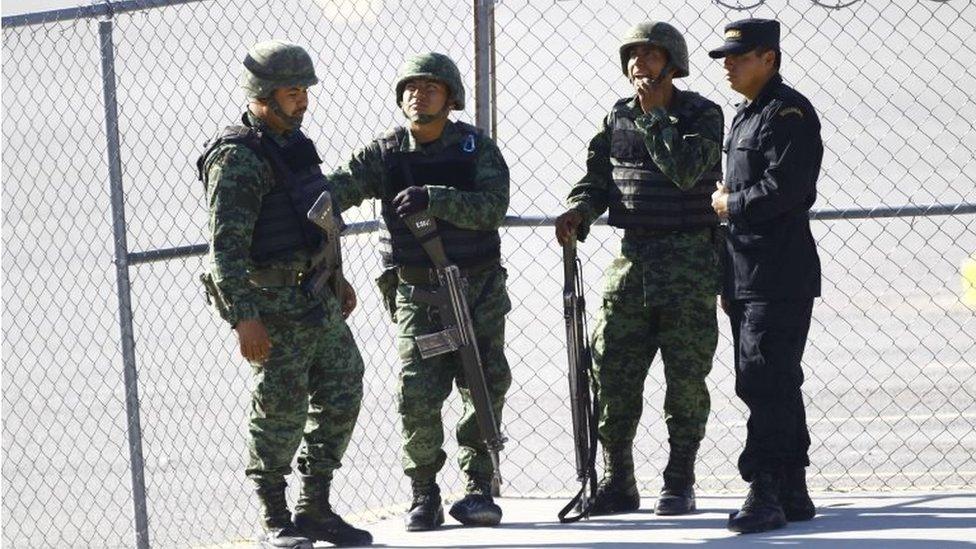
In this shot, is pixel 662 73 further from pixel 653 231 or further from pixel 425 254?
pixel 425 254

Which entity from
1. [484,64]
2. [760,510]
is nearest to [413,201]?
[484,64]

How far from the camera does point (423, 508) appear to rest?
707 centimetres

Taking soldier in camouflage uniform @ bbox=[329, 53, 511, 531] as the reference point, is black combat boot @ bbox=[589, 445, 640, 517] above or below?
below

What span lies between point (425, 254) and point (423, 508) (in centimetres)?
100

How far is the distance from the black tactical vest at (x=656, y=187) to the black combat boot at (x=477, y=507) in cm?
118

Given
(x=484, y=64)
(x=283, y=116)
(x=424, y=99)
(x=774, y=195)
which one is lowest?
(x=774, y=195)

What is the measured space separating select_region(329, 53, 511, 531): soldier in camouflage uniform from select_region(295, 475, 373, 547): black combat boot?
1.27ft

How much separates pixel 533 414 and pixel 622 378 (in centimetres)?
357

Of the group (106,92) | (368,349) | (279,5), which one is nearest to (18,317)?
(368,349)

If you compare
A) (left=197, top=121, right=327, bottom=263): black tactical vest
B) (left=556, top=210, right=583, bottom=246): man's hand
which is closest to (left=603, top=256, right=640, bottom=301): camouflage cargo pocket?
(left=556, top=210, right=583, bottom=246): man's hand

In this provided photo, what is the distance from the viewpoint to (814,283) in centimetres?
641

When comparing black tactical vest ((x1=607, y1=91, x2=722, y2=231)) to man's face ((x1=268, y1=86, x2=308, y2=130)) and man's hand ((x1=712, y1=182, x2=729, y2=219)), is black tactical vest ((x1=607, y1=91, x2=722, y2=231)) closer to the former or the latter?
man's hand ((x1=712, y1=182, x2=729, y2=219))

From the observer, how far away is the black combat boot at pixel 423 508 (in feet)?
23.2

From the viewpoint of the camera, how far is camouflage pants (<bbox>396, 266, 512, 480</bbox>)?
22.8ft
